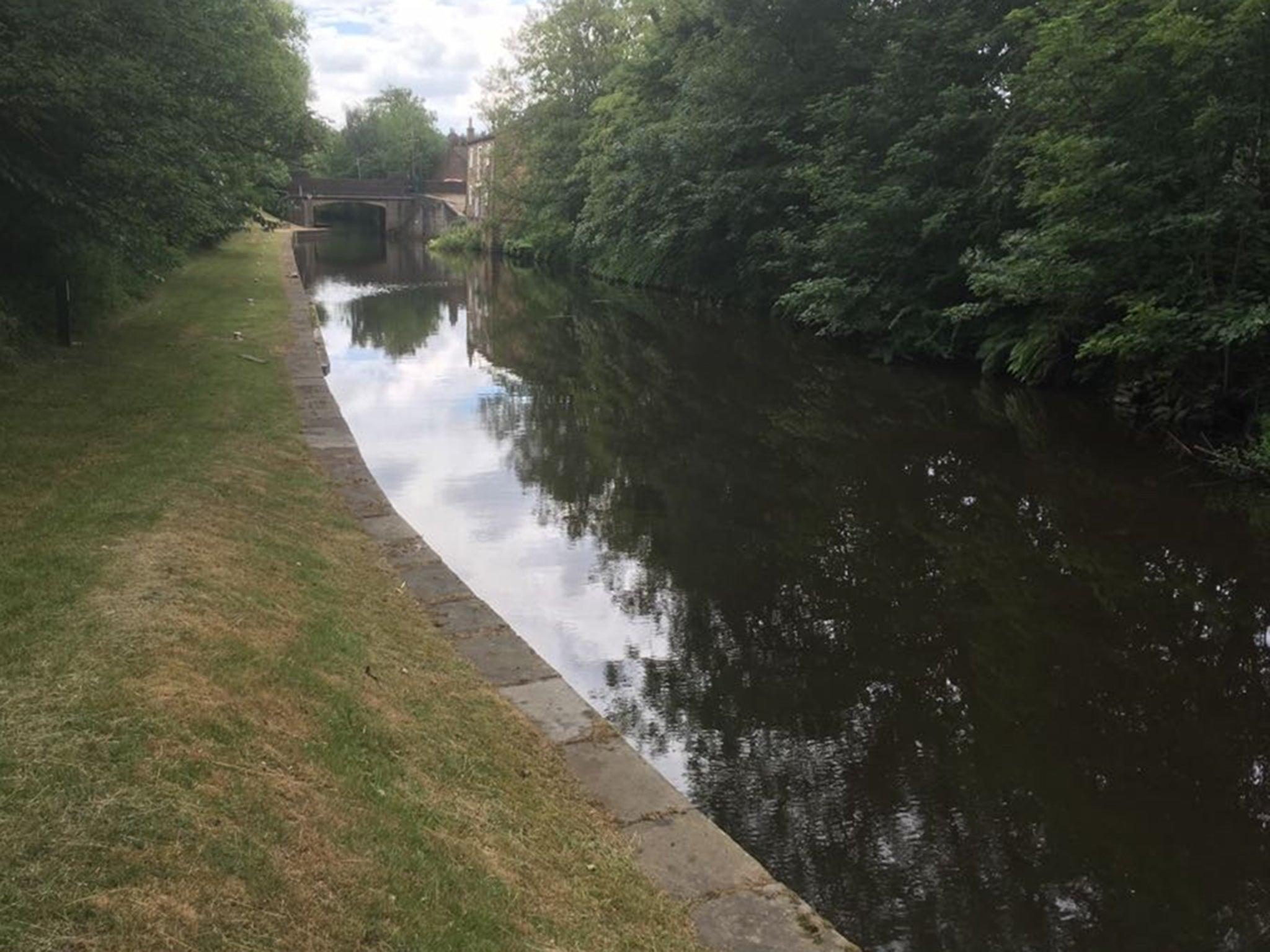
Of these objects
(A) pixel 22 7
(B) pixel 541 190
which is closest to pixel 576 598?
(A) pixel 22 7

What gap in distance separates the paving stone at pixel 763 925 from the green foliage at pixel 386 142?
351ft

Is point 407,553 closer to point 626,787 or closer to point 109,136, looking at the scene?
point 626,787

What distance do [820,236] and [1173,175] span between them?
1079 centimetres

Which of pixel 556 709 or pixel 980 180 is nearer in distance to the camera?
pixel 556 709

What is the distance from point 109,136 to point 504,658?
899cm

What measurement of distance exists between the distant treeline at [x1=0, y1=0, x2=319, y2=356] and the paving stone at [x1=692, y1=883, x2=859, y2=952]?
1015 cm

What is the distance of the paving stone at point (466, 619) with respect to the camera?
22.7 feet

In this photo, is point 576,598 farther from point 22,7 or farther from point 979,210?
point 979,210

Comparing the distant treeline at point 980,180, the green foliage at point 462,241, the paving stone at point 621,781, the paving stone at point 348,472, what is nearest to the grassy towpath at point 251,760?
the paving stone at point 621,781

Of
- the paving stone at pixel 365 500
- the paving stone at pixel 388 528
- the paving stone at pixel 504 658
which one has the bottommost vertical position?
the paving stone at pixel 365 500

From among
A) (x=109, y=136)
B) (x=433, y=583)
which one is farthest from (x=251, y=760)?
(x=109, y=136)

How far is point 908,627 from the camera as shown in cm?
811

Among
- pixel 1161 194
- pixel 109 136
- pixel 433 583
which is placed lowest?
pixel 433 583

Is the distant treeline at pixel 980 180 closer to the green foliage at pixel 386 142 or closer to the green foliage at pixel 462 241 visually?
the green foliage at pixel 462 241
